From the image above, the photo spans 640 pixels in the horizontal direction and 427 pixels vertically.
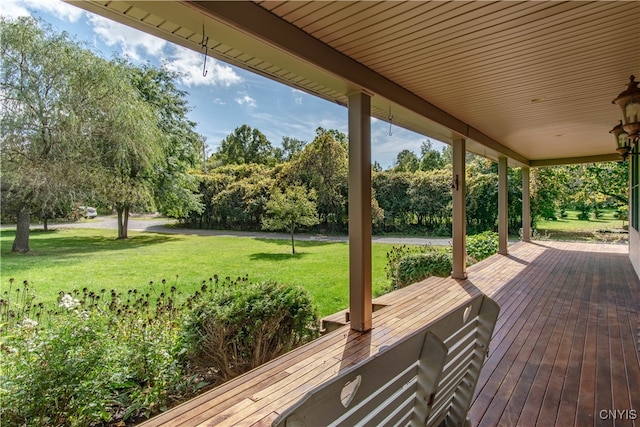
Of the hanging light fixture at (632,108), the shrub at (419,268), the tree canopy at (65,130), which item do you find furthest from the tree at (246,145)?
the hanging light fixture at (632,108)

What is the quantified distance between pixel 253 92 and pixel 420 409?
58.3ft

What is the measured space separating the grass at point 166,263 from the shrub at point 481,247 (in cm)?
227

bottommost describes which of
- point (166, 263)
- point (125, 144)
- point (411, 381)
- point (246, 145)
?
point (166, 263)

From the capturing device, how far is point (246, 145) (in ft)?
76.0

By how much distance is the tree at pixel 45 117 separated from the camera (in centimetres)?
640

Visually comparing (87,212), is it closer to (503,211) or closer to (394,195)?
(394,195)

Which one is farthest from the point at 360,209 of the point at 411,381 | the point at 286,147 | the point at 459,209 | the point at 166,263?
the point at 286,147

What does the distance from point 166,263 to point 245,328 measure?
21.0 ft

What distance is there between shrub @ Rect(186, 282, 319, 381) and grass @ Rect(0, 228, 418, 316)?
1.66 meters

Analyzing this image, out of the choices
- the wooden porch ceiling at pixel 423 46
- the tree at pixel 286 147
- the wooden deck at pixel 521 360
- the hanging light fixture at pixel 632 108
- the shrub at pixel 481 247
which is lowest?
the wooden deck at pixel 521 360

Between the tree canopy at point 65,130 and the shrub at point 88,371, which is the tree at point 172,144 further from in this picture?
the shrub at point 88,371

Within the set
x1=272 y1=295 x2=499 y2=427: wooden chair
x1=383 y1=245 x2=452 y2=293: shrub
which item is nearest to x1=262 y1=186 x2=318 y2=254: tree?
x1=383 y1=245 x2=452 y2=293: shrub

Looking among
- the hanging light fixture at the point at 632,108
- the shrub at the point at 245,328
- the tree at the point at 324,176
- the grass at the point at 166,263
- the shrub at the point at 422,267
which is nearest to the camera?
the hanging light fixture at the point at 632,108

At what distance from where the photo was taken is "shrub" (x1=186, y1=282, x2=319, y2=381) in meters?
2.65
